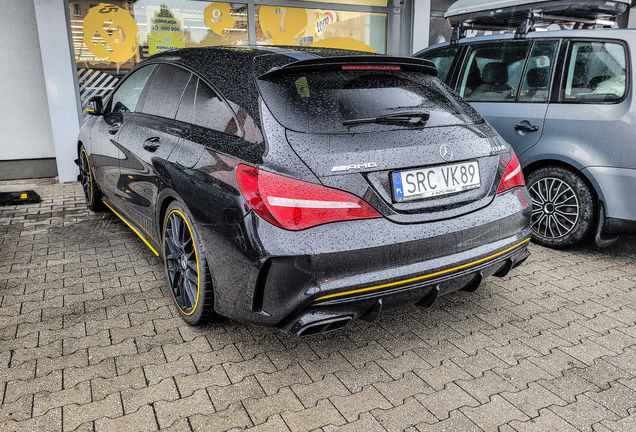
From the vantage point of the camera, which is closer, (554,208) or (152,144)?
(152,144)

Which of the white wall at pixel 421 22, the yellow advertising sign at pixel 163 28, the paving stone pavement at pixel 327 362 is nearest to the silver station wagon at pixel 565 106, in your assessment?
the paving stone pavement at pixel 327 362

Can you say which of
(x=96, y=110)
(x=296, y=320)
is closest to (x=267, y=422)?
(x=296, y=320)

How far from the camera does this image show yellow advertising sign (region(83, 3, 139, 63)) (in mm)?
7379

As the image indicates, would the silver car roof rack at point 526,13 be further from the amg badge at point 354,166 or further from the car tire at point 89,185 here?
the car tire at point 89,185

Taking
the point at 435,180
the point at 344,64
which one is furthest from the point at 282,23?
the point at 435,180

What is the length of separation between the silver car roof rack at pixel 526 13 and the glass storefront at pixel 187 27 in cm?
312

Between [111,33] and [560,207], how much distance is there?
656 centimetres

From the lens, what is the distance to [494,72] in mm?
4801

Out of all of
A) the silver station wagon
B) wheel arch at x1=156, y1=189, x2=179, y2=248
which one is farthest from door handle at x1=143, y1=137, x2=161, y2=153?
the silver station wagon

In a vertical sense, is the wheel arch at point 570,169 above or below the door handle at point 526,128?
below

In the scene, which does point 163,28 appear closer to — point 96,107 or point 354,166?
point 96,107

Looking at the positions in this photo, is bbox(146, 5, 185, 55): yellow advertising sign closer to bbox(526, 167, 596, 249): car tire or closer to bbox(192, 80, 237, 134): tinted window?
bbox(192, 80, 237, 134): tinted window

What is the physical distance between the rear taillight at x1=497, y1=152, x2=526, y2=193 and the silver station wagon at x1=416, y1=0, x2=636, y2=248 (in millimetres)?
1428

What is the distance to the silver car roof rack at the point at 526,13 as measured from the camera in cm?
443
